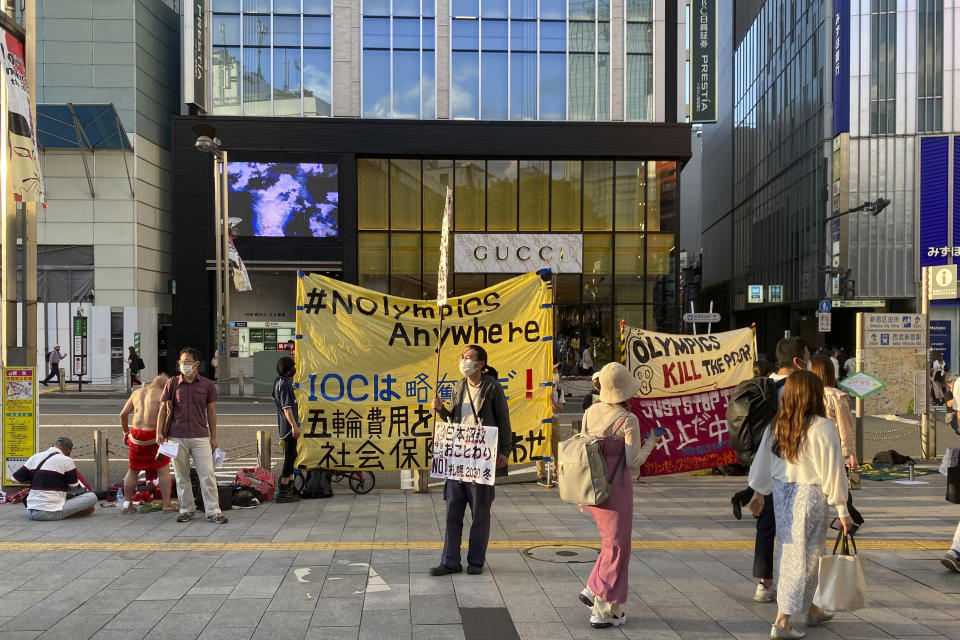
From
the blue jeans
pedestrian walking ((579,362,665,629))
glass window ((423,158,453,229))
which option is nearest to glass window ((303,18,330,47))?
glass window ((423,158,453,229))

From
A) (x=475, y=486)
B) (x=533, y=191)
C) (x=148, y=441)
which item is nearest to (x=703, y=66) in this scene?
(x=533, y=191)

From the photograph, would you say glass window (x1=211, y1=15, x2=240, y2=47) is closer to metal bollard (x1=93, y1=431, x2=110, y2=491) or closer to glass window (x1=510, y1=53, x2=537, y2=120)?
glass window (x1=510, y1=53, x2=537, y2=120)

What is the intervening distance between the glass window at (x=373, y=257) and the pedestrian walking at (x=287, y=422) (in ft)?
74.2

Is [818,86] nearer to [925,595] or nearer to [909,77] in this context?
[909,77]

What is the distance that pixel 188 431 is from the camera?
26.6 feet

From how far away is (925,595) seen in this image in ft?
18.7

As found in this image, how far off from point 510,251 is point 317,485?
23265mm

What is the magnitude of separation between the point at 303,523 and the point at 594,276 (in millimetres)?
25536

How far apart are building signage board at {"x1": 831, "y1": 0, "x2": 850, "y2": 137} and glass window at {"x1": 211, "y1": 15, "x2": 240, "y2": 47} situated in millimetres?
27683

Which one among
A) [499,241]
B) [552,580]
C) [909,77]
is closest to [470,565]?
[552,580]

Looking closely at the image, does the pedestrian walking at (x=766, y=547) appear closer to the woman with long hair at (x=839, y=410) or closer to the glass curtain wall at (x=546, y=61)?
the woman with long hair at (x=839, y=410)

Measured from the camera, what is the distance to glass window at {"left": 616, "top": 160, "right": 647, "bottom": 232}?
105 ft

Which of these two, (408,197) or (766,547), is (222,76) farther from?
(766,547)

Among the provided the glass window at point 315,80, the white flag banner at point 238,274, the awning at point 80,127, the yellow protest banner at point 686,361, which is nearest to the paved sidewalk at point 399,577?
the yellow protest banner at point 686,361
